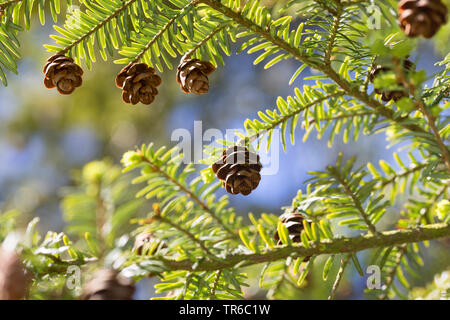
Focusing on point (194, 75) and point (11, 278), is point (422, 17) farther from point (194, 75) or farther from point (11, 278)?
point (11, 278)

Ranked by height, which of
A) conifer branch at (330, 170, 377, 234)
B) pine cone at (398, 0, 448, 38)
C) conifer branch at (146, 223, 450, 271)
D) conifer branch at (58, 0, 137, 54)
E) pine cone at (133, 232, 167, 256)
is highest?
conifer branch at (58, 0, 137, 54)

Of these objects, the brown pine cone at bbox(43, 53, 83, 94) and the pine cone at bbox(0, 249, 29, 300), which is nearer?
the pine cone at bbox(0, 249, 29, 300)

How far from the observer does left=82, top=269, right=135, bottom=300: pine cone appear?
0.58 m

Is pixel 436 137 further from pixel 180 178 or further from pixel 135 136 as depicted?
pixel 135 136

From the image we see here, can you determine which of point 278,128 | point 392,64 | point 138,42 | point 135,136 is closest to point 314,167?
point 135,136

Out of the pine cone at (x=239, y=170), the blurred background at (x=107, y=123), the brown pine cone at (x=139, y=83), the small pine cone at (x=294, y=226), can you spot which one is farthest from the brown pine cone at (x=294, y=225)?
the blurred background at (x=107, y=123)

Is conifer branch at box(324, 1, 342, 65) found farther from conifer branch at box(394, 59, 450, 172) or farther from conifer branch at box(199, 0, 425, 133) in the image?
conifer branch at box(394, 59, 450, 172)

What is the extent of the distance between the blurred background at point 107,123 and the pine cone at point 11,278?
2.00 m

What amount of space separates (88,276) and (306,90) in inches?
19.7

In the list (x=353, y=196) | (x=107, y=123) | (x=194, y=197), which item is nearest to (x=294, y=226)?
(x=353, y=196)

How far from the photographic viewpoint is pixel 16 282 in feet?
1.68

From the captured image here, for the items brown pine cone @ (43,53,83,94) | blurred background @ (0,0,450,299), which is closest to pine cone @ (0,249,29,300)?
brown pine cone @ (43,53,83,94)

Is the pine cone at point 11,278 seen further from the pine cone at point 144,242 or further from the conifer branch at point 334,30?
the conifer branch at point 334,30

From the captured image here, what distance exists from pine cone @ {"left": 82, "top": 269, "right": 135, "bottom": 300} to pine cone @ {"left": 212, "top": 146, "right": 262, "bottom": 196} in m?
0.25
